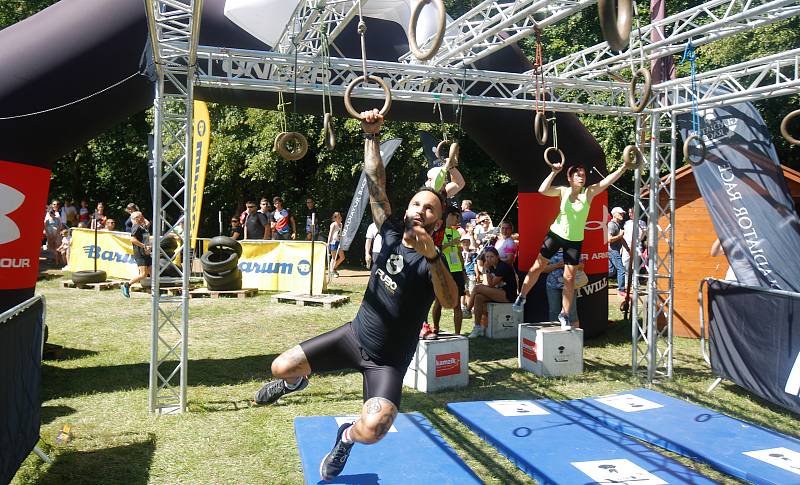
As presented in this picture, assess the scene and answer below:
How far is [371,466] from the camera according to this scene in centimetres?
425

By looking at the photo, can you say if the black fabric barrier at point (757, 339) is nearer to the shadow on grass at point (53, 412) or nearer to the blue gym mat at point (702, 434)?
the blue gym mat at point (702, 434)

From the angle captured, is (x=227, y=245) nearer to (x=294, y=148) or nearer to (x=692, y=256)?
(x=294, y=148)

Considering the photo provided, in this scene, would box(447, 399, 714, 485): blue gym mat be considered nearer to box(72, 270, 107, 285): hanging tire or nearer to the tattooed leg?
the tattooed leg

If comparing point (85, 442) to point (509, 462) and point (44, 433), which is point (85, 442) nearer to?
point (44, 433)

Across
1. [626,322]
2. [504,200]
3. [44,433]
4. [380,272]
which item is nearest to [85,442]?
[44,433]

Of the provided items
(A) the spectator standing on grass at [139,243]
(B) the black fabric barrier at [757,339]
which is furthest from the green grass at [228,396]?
(A) the spectator standing on grass at [139,243]

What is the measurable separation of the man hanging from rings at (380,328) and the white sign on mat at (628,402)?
9.80 ft

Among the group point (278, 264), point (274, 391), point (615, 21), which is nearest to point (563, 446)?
point (274, 391)

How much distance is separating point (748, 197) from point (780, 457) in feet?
9.99

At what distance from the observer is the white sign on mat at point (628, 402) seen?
229 inches

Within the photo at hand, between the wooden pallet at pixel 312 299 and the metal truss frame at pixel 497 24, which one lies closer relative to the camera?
the metal truss frame at pixel 497 24

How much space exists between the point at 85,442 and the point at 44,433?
0.38 metres

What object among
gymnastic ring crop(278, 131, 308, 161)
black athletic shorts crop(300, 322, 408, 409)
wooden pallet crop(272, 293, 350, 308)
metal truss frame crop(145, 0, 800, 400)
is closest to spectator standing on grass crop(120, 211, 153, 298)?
wooden pallet crop(272, 293, 350, 308)

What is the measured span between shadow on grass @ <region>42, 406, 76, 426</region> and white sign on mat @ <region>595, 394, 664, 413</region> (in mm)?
4897
